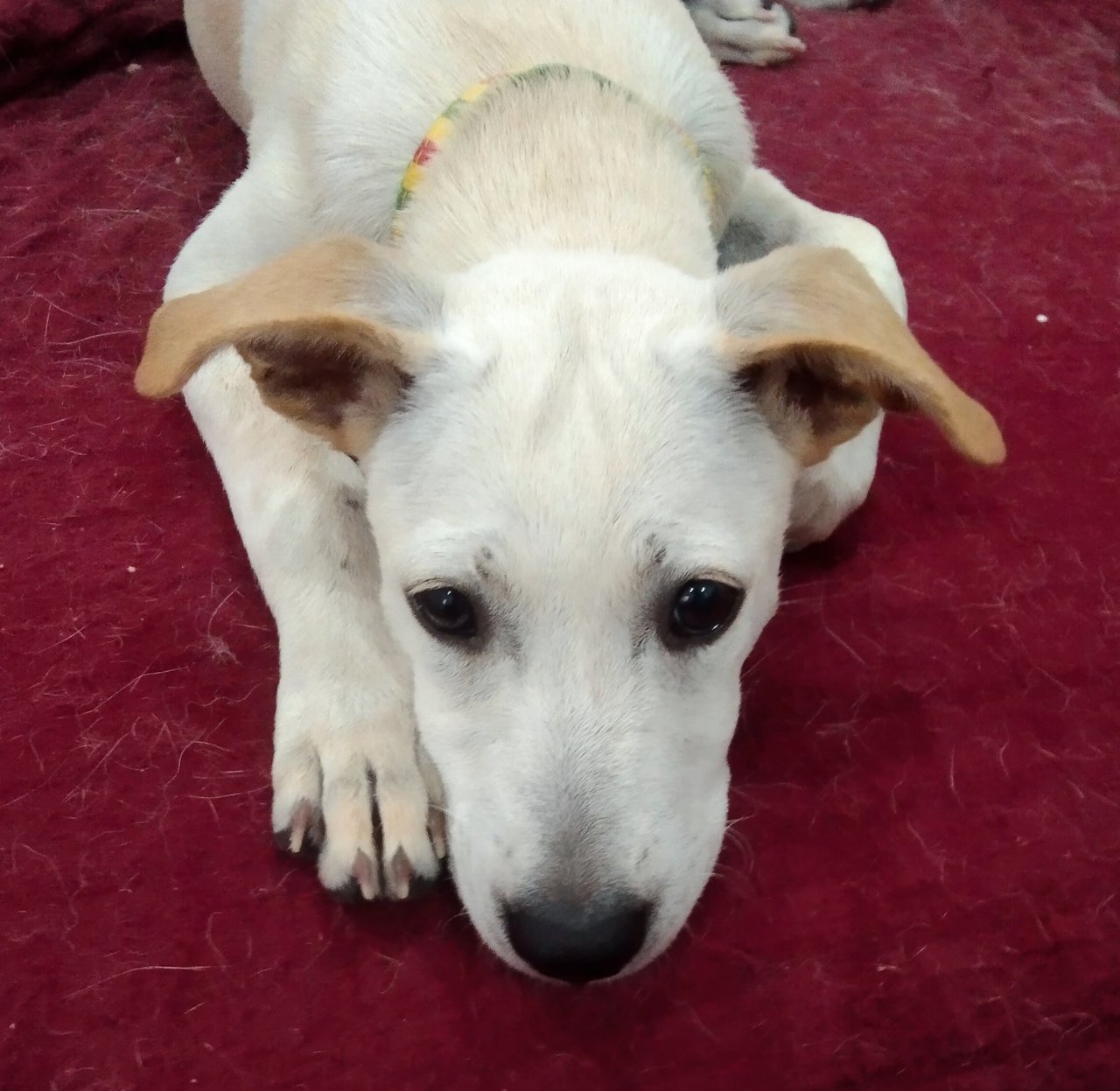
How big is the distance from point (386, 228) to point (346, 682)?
0.88m

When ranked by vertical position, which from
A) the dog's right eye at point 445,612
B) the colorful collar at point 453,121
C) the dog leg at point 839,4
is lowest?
the dog leg at point 839,4

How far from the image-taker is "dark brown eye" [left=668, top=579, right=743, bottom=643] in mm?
1398

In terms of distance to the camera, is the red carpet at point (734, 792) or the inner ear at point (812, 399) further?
the red carpet at point (734, 792)

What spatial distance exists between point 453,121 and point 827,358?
35.2 inches

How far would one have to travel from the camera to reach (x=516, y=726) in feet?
4.51

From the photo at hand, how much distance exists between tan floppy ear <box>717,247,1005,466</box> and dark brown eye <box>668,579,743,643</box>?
0.89 ft

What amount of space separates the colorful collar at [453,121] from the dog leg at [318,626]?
0.45 metres

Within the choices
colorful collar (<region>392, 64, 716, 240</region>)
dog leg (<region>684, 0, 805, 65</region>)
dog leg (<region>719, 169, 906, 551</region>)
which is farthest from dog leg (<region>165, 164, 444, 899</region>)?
dog leg (<region>684, 0, 805, 65</region>)

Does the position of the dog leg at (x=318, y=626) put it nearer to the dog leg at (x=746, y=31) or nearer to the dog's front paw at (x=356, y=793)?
the dog's front paw at (x=356, y=793)

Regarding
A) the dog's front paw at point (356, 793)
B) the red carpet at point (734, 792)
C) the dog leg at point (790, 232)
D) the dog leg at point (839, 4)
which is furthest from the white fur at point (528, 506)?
the dog leg at point (839, 4)

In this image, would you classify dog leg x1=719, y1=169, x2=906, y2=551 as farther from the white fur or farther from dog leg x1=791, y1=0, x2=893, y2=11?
dog leg x1=791, y1=0, x2=893, y2=11

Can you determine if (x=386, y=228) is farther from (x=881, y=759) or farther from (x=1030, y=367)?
(x=1030, y=367)

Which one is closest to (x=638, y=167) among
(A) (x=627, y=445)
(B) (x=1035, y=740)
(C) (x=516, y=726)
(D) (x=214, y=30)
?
(A) (x=627, y=445)

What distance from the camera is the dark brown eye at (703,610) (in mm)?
1398
